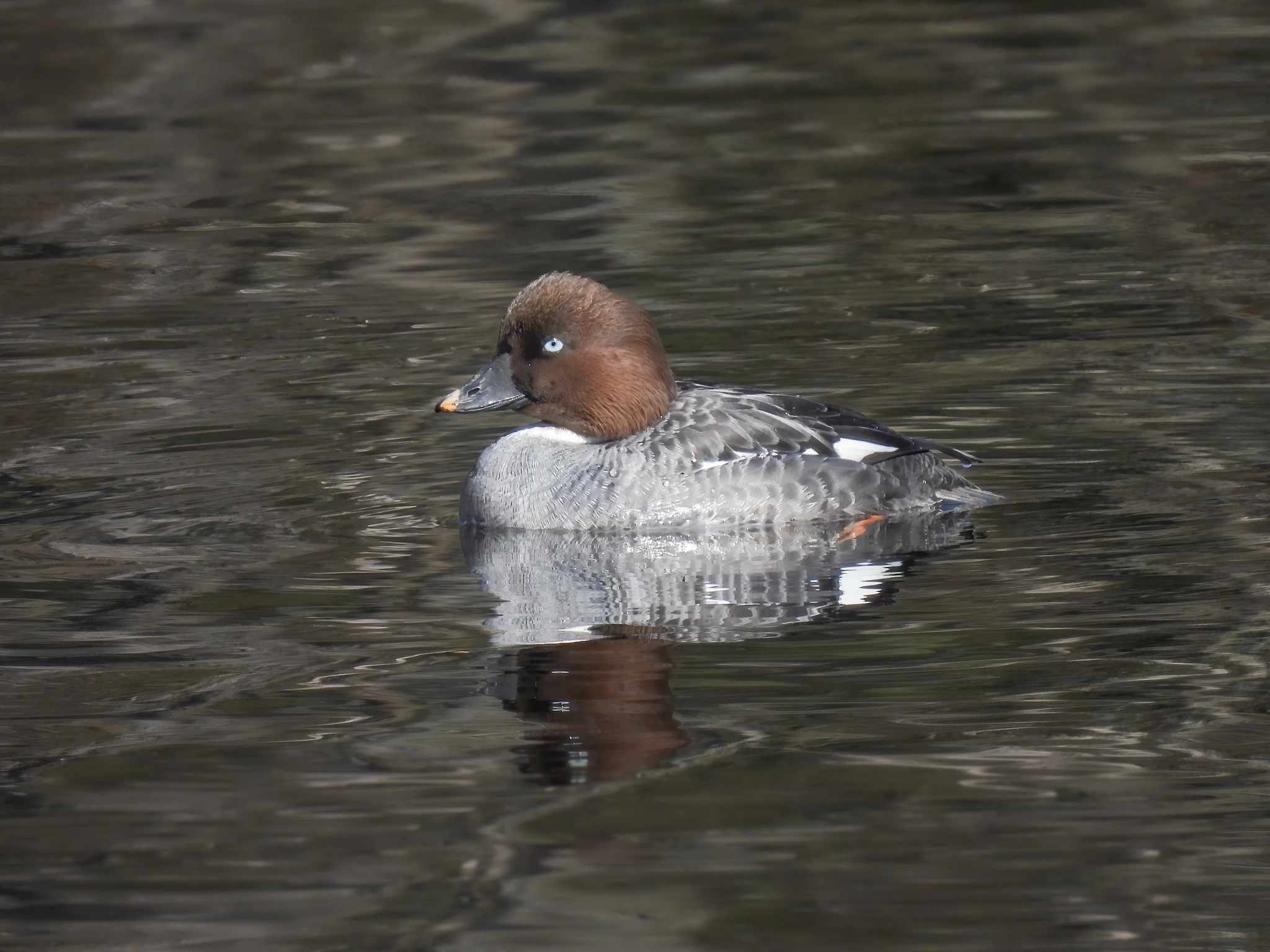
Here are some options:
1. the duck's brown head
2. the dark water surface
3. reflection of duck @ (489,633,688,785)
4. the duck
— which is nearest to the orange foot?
the duck

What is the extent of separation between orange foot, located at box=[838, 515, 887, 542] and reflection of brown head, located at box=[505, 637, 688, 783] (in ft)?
5.62

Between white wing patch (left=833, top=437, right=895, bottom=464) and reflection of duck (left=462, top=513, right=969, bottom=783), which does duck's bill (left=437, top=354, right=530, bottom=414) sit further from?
white wing patch (left=833, top=437, right=895, bottom=464)

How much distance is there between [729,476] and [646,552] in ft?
1.63

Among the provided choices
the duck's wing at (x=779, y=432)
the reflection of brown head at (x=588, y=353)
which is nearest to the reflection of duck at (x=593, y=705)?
the duck's wing at (x=779, y=432)

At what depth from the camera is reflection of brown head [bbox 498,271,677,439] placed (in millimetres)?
8422

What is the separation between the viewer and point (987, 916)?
15.0ft

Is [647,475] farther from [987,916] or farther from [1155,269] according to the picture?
[1155,269]

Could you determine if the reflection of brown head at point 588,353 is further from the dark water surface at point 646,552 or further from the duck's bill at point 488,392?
the dark water surface at point 646,552

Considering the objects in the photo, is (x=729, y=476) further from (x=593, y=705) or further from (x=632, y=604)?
(x=593, y=705)

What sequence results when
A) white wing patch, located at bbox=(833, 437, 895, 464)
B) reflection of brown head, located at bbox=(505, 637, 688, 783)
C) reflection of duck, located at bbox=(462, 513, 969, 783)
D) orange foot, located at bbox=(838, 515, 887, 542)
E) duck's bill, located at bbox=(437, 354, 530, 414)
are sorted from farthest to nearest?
duck's bill, located at bbox=(437, 354, 530, 414)
white wing patch, located at bbox=(833, 437, 895, 464)
orange foot, located at bbox=(838, 515, 887, 542)
reflection of duck, located at bbox=(462, 513, 969, 783)
reflection of brown head, located at bbox=(505, 637, 688, 783)

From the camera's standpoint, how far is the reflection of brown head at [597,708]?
554 centimetres

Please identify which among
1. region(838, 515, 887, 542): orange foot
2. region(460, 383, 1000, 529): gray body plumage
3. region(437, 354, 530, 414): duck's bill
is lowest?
region(838, 515, 887, 542): orange foot

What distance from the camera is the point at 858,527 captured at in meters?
8.18

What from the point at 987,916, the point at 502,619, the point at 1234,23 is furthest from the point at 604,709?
the point at 1234,23
